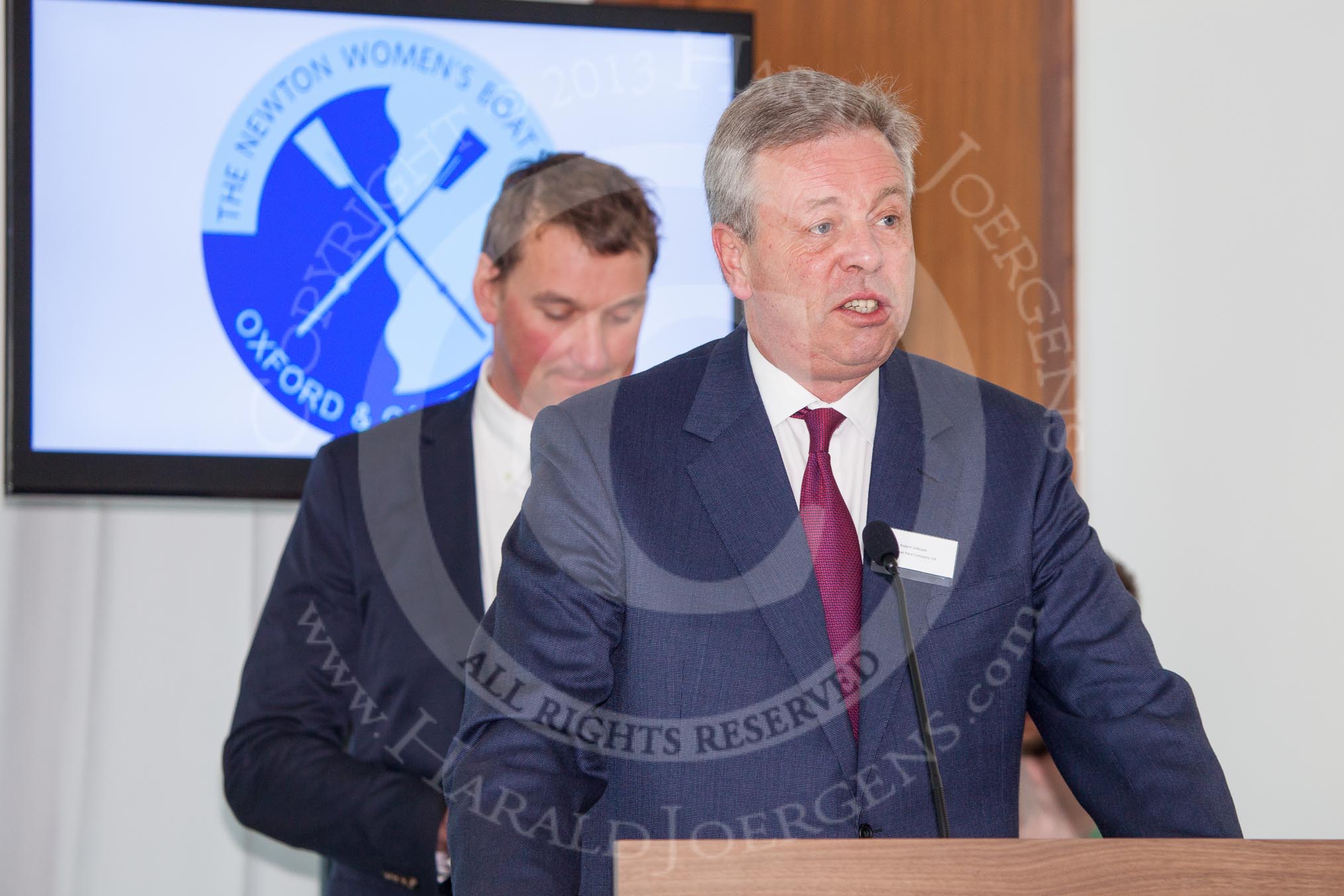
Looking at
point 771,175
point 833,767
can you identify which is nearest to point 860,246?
point 771,175

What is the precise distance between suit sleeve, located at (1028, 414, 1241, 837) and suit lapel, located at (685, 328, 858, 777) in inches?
10.5

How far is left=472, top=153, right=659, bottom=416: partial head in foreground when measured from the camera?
2.37 m

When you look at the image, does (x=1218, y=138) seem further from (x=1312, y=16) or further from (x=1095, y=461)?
(x=1095, y=461)

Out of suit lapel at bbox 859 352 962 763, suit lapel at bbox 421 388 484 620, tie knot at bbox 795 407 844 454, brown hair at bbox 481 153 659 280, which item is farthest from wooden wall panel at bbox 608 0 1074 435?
tie knot at bbox 795 407 844 454

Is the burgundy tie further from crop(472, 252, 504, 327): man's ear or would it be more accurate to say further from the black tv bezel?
the black tv bezel

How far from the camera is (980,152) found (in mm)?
3051

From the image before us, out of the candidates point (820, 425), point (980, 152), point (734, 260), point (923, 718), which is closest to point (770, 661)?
point (923, 718)

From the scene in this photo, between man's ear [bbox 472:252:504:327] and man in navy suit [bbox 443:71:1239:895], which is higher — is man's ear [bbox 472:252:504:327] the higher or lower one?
the higher one

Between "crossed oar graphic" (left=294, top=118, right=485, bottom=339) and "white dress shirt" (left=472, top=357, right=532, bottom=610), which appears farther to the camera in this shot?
"crossed oar graphic" (left=294, top=118, right=485, bottom=339)

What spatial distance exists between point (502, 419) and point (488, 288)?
13.3 inches

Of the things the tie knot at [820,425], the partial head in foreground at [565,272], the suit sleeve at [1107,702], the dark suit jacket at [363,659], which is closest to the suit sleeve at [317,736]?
the dark suit jacket at [363,659]

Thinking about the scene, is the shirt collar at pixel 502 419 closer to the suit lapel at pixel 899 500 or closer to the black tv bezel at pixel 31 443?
the black tv bezel at pixel 31 443

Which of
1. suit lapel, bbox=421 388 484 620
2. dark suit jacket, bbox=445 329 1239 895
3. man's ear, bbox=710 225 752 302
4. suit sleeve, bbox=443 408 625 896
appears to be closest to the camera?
suit sleeve, bbox=443 408 625 896

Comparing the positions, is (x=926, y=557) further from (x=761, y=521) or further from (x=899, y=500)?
(x=761, y=521)
